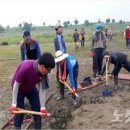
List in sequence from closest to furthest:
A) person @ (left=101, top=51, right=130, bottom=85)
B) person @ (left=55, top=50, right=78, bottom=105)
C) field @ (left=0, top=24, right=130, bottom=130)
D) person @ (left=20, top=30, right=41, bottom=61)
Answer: field @ (left=0, top=24, right=130, bottom=130) → person @ (left=55, top=50, right=78, bottom=105) → person @ (left=20, top=30, right=41, bottom=61) → person @ (left=101, top=51, right=130, bottom=85)

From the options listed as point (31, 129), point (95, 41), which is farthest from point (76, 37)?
point (31, 129)

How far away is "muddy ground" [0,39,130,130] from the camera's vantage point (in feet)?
24.0

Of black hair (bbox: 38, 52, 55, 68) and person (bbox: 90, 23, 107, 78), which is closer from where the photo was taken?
black hair (bbox: 38, 52, 55, 68)

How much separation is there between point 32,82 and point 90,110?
2732 mm

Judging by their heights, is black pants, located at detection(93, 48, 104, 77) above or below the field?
above

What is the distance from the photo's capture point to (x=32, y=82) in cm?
586

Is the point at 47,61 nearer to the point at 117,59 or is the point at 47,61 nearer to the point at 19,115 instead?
the point at 19,115

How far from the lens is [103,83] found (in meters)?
10.8

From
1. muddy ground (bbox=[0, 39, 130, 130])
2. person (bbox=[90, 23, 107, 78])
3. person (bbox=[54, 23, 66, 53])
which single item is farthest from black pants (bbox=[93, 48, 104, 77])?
person (bbox=[54, 23, 66, 53])

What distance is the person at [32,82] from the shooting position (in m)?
5.25

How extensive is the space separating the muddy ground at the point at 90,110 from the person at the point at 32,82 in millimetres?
1269

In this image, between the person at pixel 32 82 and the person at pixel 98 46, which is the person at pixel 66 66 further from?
the person at pixel 98 46

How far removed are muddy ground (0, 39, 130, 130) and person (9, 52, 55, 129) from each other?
1.27 meters

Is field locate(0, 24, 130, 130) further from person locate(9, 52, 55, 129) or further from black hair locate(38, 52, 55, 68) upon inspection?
black hair locate(38, 52, 55, 68)
